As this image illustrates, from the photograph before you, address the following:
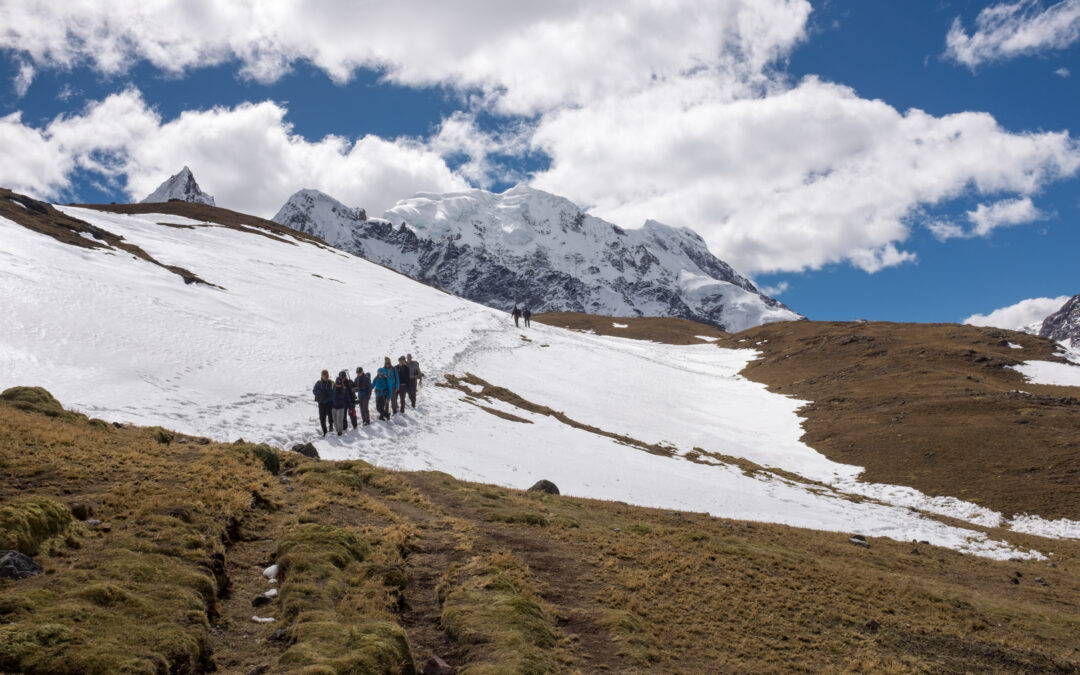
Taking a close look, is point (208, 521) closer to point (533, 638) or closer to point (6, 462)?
point (6, 462)

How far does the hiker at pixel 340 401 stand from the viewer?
1076 inches

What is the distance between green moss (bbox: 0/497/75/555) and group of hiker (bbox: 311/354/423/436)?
1556 centimetres

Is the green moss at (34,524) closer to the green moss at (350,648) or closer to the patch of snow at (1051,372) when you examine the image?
the green moss at (350,648)

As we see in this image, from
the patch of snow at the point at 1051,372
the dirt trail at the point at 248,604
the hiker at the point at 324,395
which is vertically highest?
the patch of snow at the point at 1051,372

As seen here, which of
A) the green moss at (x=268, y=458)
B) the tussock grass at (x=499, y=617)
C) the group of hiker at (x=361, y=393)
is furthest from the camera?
the group of hiker at (x=361, y=393)

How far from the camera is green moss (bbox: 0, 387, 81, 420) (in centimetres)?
1750

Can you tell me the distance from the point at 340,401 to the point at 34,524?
58.6ft

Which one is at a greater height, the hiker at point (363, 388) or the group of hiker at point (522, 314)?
the group of hiker at point (522, 314)

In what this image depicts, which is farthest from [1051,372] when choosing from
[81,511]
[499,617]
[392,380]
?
[81,511]

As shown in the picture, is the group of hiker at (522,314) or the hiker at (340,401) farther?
the group of hiker at (522,314)

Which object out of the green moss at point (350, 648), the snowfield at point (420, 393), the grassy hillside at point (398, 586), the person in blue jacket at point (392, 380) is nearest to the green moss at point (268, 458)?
the grassy hillside at point (398, 586)

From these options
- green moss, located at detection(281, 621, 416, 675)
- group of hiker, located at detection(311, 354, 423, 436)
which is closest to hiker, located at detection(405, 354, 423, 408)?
group of hiker, located at detection(311, 354, 423, 436)

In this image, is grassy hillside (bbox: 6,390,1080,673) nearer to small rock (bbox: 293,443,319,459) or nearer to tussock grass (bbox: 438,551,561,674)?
tussock grass (bbox: 438,551,561,674)

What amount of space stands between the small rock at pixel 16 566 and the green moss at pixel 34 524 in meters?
0.33
